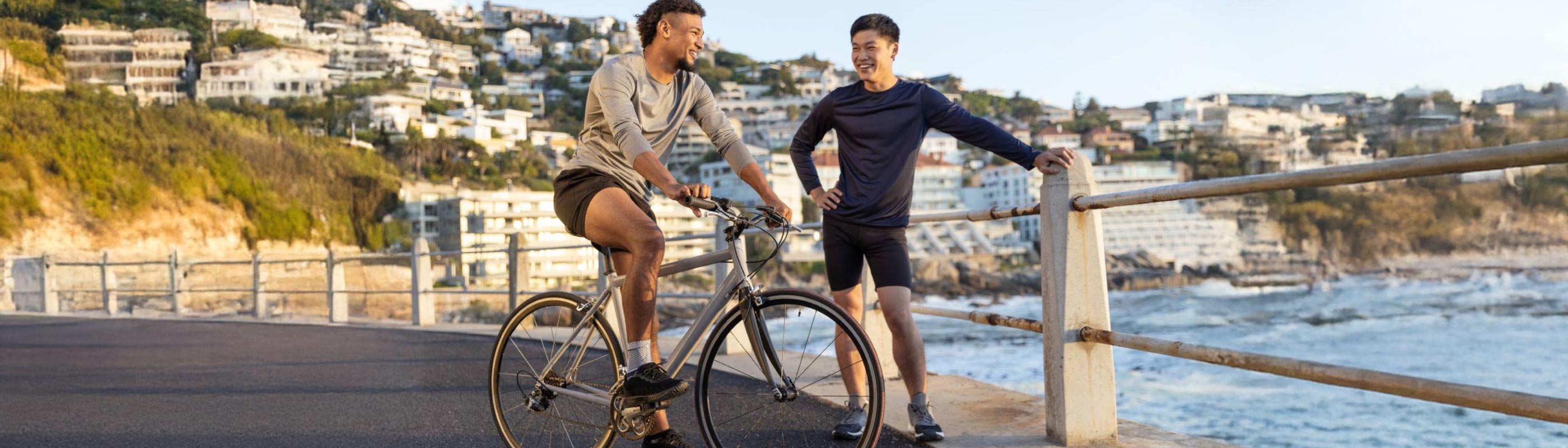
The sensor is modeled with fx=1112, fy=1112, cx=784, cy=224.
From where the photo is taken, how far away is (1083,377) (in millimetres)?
2842

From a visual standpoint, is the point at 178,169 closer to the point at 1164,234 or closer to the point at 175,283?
the point at 175,283

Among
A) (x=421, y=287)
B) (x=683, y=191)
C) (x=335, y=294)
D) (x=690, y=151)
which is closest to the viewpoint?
(x=683, y=191)

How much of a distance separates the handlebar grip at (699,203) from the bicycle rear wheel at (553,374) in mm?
422

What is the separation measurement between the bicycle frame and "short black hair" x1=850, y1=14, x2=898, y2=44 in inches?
33.4

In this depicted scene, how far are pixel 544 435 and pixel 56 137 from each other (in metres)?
71.2

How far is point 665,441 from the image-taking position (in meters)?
2.64

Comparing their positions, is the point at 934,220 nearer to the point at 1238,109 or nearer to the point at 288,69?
the point at 288,69

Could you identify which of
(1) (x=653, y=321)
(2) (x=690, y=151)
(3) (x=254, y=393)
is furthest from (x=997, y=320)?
(2) (x=690, y=151)

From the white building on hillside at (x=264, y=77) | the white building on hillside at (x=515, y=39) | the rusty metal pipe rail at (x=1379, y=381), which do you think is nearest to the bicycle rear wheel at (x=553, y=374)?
the rusty metal pipe rail at (x=1379, y=381)

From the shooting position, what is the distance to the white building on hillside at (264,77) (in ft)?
304

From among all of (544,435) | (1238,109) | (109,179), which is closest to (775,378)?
(544,435)

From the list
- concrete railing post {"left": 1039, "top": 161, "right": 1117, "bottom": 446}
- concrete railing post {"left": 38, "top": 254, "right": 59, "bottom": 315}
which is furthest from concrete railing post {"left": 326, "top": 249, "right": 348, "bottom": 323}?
concrete railing post {"left": 1039, "top": 161, "right": 1117, "bottom": 446}

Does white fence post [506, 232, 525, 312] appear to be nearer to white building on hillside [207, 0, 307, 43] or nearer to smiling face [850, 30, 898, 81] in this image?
smiling face [850, 30, 898, 81]

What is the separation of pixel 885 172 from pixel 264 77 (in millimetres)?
103853
